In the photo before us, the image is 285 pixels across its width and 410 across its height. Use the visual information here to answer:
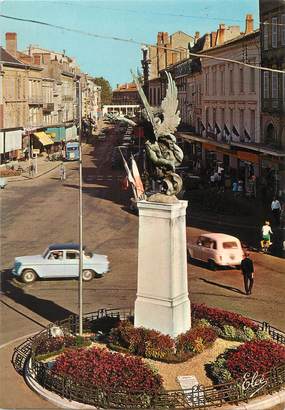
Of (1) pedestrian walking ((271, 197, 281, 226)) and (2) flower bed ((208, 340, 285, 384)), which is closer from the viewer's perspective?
(2) flower bed ((208, 340, 285, 384))

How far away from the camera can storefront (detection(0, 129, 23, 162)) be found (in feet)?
199

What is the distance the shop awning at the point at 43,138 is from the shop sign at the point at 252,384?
2521 inches

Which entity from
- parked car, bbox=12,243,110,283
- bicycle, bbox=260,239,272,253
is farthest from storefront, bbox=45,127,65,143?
parked car, bbox=12,243,110,283

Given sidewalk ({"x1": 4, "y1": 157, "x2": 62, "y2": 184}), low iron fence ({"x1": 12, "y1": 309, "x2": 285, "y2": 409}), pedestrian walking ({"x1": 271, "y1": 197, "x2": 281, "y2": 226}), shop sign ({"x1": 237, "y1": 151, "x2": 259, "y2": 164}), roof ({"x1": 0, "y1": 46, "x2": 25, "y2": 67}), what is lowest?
low iron fence ({"x1": 12, "y1": 309, "x2": 285, "y2": 409})

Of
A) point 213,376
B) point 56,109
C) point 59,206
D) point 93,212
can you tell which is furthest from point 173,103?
point 56,109

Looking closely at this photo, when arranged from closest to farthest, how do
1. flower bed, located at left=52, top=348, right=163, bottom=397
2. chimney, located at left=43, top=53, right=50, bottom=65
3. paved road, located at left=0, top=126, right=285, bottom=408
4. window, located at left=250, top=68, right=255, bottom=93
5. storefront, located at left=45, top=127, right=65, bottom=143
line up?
flower bed, located at left=52, top=348, right=163, bottom=397
paved road, located at left=0, top=126, right=285, bottom=408
window, located at left=250, top=68, right=255, bottom=93
storefront, located at left=45, top=127, right=65, bottom=143
chimney, located at left=43, top=53, right=50, bottom=65

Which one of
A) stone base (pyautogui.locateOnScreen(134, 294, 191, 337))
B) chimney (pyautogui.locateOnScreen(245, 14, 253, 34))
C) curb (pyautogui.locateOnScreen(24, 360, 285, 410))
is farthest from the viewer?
chimney (pyautogui.locateOnScreen(245, 14, 253, 34))

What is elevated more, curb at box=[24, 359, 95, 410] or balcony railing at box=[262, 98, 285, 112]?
balcony railing at box=[262, 98, 285, 112]

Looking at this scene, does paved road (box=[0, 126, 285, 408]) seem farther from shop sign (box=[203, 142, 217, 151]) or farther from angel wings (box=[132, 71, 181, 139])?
shop sign (box=[203, 142, 217, 151])

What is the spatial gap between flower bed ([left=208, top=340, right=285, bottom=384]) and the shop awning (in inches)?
2471

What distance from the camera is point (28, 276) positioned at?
880 inches

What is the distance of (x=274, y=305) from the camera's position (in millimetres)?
19359

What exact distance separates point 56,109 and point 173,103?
74.6 m

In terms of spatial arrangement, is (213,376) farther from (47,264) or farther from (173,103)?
(47,264)
